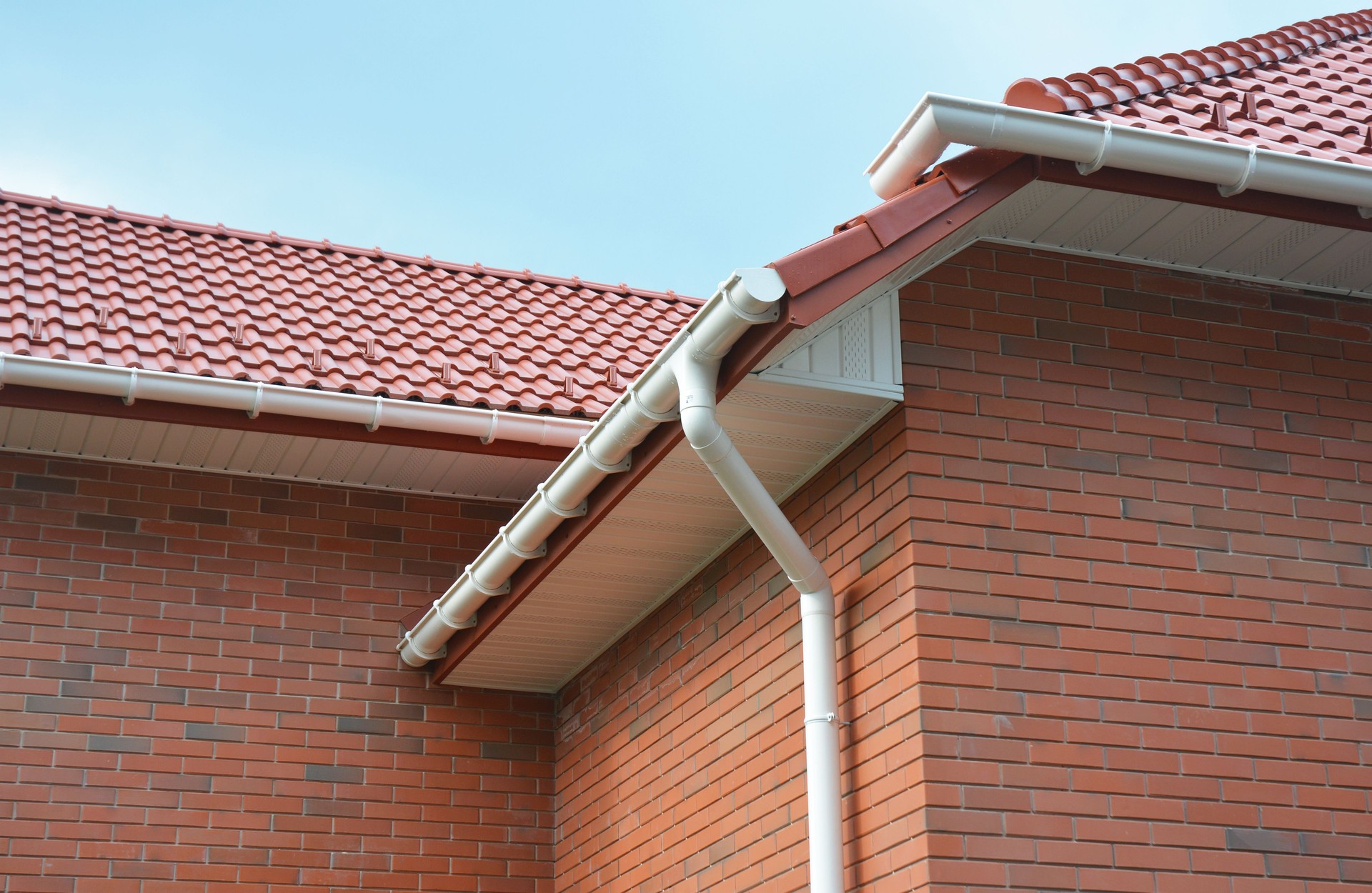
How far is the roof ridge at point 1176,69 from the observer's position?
15.3 ft

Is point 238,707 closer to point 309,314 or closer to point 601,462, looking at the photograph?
point 309,314

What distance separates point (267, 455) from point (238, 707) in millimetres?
1140

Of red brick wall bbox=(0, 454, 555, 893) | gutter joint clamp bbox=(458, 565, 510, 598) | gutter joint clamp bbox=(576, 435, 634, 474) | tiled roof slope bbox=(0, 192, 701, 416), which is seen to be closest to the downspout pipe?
gutter joint clamp bbox=(576, 435, 634, 474)

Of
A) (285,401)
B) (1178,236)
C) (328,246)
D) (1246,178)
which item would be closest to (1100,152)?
(1246,178)

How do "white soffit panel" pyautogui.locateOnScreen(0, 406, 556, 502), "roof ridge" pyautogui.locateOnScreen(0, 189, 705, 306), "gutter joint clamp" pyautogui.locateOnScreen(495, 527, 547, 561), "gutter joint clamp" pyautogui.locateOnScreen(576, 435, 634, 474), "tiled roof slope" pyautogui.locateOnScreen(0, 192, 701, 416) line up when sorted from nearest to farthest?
"gutter joint clamp" pyautogui.locateOnScreen(576, 435, 634, 474)
"gutter joint clamp" pyautogui.locateOnScreen(495, 527, 547, 561)
"white soffit panel" pyautogui.locateOnScreen(0, 406, 556, 502)
"tiled roof slope" pyautogui.locateOnScreen(0, 192, 701, 416)
"roof ridge" pyautogui.locateOnScreen(0, 189, 705, 306)

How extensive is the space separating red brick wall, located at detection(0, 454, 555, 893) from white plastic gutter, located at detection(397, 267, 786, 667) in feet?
1.42

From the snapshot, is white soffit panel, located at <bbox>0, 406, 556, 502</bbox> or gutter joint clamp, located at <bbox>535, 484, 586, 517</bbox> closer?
gutter joint clamp, located at <bbox>535, 484, 586, 517</bbox>

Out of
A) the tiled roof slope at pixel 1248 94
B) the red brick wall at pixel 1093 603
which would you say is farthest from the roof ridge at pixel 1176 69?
the red brick wall at pixel 1093 603

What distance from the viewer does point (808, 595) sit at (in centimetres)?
498

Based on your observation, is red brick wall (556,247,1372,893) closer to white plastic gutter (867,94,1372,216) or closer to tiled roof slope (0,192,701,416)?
white plastic gutter (867,94,1372,216)

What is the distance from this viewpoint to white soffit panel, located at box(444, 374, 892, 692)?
5.02 m

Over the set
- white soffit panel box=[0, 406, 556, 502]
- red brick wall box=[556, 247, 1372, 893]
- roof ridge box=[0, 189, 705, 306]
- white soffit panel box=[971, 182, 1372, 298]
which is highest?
roof ridge box=[0, 189, 705, 306]

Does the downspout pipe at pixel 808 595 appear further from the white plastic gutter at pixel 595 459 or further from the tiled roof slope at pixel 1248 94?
the tiled roof slope at pixel 1248 94

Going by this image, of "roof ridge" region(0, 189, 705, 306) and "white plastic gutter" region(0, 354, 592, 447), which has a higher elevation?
"roof ridge" region(0, 189, 705, 306)
